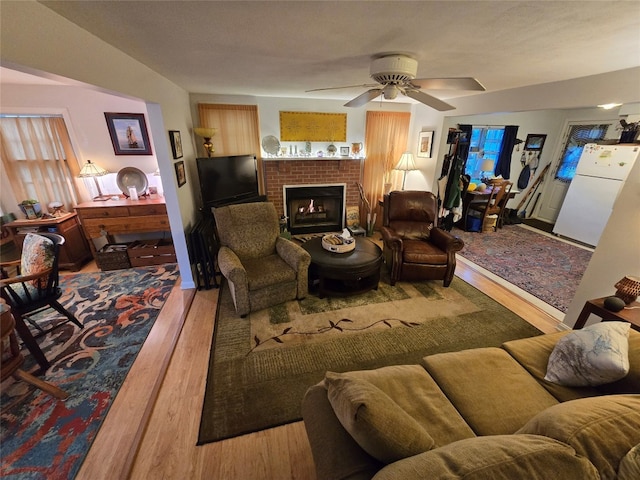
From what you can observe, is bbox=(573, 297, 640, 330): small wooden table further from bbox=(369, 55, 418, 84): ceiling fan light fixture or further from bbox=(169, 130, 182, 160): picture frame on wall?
bbox=(169, 130, 182, 160): picture frame on wall

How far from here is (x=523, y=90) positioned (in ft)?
9.09

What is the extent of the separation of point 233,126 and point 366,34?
3015mm

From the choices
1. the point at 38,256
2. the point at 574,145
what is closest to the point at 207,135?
the point at 38,256

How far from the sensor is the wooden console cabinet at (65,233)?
119 inches

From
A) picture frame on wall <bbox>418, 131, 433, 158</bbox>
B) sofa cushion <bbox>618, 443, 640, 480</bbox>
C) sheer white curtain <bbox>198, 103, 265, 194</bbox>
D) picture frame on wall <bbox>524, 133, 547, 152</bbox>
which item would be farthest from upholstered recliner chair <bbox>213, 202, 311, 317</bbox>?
picture frame on wall <bbox>524, 133, 547, 152</bbox>

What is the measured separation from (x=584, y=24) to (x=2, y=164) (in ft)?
18.1

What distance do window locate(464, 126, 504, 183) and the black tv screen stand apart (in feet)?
16.1

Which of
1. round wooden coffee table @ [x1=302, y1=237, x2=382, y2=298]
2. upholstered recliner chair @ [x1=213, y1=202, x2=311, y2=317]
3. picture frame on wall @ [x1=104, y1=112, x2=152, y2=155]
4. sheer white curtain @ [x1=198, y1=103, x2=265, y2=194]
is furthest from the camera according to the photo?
sheer white curtain @ [x1=198, y1=103, x2=265, y2=194]

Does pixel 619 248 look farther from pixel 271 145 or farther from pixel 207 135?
pixel 207 135

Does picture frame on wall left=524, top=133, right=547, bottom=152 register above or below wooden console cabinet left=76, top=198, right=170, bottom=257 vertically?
above

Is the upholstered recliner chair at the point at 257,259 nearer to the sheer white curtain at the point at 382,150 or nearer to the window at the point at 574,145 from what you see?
the sheer white curtain at the point at 382,150

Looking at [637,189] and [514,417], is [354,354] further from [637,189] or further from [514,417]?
[637,189]

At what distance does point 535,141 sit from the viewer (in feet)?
17.3

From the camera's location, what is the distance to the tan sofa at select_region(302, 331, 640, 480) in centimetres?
72
